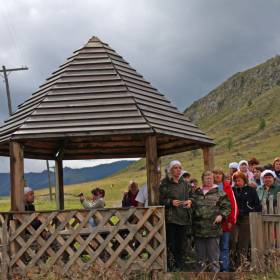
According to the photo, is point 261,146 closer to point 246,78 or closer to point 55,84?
point 55,84

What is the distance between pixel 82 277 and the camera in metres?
9.14

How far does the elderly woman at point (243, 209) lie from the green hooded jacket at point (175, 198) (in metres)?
0.84

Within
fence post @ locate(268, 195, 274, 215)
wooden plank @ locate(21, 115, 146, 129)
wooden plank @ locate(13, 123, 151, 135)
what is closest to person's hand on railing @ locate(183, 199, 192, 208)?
fence post @ locate(268, 195, 274, 215)

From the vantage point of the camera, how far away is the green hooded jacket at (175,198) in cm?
948

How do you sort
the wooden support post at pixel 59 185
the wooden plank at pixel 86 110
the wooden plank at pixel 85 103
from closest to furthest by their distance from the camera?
the wooden plank at pixel 86 110 < the wooden plank at pixel 85 103 < the wooden support post at pixel 59 185

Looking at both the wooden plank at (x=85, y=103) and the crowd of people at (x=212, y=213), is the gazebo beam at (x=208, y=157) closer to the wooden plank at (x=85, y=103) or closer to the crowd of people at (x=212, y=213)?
the crowd of people at (x=212, y=213)

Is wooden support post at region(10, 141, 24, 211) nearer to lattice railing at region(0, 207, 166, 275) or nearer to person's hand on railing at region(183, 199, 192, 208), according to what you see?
lattice railing at region(0, 207, 166, 275)

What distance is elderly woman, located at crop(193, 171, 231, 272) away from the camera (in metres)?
9.00

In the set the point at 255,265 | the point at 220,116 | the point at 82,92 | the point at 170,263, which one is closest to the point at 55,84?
the point at 82,92

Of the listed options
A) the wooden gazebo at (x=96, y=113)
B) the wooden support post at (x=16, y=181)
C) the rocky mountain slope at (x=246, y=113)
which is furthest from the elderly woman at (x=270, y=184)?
the rocky mountain slope at (x=246, y=113)

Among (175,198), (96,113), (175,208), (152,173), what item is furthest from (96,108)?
(175,208)

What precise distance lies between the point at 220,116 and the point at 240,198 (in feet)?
464

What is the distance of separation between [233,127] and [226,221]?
104 m

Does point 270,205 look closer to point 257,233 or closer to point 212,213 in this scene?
point 257,233
